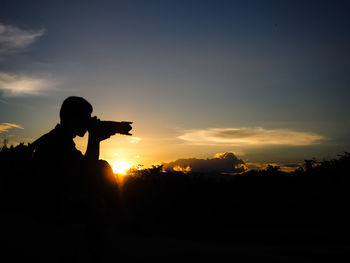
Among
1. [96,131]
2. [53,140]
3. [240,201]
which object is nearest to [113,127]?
[96,131]

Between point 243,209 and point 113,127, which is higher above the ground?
point 113,127

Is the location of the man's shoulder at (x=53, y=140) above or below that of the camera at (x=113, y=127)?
below

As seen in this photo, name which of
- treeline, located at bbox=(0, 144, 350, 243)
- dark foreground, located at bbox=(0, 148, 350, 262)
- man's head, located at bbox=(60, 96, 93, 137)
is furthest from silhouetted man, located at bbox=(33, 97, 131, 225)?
treeline, located at bbox=(0, 144, 350, 243)

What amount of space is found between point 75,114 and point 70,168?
686mm

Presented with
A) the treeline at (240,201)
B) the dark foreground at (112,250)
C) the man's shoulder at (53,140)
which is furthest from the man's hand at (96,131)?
the treeline at (240,201)

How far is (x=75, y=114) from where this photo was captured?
3.21 m

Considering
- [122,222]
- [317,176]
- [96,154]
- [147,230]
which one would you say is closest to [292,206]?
[317,176]

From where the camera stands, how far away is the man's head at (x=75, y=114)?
3.21m

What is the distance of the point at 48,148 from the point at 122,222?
6.04 meters

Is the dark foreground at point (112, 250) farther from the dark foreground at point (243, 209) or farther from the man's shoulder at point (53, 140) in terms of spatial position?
the man's shoulder at point (53, 140)

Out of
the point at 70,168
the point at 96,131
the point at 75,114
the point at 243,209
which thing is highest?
the point at 75,114

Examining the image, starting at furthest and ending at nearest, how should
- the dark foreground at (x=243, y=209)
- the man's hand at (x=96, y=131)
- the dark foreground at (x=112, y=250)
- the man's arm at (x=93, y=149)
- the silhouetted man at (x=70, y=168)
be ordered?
the dark foreground at (x=243, y=209), the dark foreground at (x=112, y=250), the man's hand at (x=96, y=131), the man's arm at (x=93, y=149), the silhouetted man at (x=70, y=168)

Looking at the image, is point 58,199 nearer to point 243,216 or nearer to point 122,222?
point 122,222

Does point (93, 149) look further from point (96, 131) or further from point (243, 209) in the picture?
point (243, 209)
